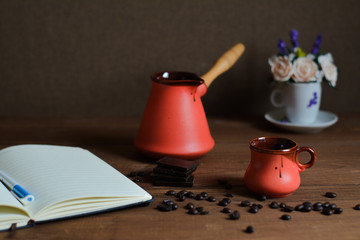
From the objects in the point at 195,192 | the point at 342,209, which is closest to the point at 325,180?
the point at 342,209

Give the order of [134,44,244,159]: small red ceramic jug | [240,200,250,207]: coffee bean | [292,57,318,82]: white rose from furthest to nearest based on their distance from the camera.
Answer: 1. [292,57,318,82]: white rose
2. [134,44,244,159]: small red ceramic jug
3. [240,200,250,207]: coffee bean

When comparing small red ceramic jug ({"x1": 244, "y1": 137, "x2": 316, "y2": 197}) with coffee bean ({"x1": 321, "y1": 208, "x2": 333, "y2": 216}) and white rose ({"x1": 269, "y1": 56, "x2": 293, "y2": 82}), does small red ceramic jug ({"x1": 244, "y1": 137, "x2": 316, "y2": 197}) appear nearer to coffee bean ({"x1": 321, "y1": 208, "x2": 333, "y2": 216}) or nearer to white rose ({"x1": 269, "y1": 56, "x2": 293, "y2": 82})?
coffee bean ({"x1": 321, "y1": 208, "x2": 333, "y2": 216})

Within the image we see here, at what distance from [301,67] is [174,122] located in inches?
18.9

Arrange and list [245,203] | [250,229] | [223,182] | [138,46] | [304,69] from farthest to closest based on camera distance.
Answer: [138,46], [304,69], [223,182], [245,203], [250,229]

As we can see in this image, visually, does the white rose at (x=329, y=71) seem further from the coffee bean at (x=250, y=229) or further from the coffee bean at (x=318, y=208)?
the coffee bean at (x=250, y=229)

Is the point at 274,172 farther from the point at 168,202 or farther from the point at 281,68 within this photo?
the point at 281,68

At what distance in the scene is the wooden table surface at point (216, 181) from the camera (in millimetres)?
757

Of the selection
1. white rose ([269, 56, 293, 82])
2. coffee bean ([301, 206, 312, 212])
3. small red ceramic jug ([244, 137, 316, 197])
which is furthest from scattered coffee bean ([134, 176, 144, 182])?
white rose ([269, 56, 293, 82])

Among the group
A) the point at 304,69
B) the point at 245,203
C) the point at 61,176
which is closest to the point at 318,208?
the point at 245,203

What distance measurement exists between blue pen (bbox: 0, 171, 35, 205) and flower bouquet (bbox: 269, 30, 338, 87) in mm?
825

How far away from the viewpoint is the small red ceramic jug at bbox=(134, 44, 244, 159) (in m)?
1.08

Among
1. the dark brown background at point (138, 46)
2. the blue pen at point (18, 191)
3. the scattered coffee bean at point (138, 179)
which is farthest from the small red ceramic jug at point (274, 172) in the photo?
the dark brown background at point (138, 46)

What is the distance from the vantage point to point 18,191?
823mm

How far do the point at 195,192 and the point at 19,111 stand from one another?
93cm
